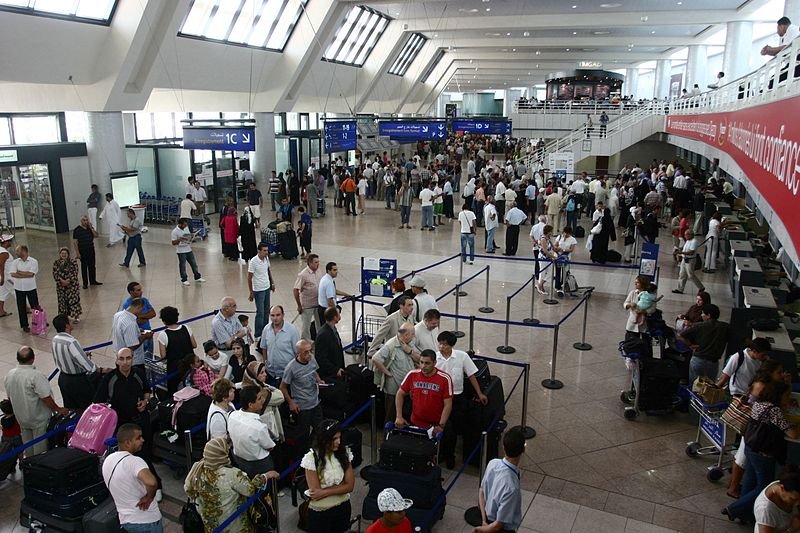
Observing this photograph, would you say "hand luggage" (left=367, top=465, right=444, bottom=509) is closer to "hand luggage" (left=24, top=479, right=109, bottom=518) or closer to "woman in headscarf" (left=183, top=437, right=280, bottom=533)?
"woman in headscarf" (left=183, top=437, right=280, bottom=533)

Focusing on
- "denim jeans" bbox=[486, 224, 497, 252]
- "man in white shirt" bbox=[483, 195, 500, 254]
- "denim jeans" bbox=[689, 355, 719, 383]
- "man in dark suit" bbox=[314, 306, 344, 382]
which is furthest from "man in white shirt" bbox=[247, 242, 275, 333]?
"denim jeans" bbox=[486, 224, 497, 252]

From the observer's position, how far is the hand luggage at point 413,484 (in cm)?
524

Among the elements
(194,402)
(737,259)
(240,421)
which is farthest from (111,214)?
(737,259)

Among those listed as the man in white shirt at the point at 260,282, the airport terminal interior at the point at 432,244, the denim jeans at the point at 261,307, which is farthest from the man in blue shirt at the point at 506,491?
the denim jeans at the point at 261,307

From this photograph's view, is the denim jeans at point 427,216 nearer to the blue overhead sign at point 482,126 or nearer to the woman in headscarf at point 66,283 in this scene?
the blue overhead sign at point 482,126

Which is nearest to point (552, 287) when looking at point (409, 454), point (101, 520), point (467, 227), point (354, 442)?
point (467, 227)

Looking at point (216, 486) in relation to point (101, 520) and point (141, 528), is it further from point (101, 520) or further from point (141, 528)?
point (101, 520)

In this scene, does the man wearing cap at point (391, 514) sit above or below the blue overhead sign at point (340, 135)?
below

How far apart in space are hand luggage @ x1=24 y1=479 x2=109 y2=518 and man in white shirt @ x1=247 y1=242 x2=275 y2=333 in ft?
16.3

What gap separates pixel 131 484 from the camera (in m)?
4.42

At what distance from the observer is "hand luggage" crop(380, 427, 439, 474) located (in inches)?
206

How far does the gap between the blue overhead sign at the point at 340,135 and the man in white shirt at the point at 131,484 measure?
16.7m

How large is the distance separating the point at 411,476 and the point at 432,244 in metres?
13.2

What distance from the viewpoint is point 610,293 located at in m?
13.3
